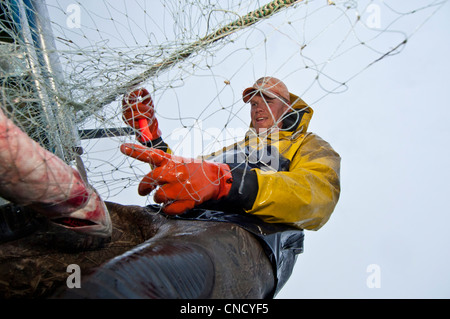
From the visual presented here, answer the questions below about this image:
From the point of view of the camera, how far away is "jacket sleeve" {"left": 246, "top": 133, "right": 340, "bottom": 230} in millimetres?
1173

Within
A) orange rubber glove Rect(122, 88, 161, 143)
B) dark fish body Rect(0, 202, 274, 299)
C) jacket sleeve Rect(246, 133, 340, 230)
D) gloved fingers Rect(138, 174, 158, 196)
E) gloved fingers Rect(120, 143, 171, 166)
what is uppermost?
orange rubber glove Rect(122, 88, 161, 143)

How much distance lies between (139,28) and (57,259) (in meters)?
1.23

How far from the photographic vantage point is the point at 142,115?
1.40m

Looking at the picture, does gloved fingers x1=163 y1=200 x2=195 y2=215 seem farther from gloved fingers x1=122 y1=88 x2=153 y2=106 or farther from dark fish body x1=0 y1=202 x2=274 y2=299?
gloved fingers x1=122 y1=88 x2=153 y2=106

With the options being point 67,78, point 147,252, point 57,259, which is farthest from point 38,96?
point 147,252

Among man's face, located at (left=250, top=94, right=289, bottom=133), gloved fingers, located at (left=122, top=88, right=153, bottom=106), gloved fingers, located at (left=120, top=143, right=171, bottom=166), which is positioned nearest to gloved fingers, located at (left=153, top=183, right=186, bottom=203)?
gloved fingers, located at (left=120, top=143, right=171, bottom=166)

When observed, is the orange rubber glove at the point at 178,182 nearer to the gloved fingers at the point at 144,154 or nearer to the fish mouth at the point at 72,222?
the gloved fingers at the point at 144,154

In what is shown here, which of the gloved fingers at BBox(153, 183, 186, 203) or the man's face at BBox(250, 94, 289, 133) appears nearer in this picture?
the gloved fingers at BBox(153, 183, 186, 203)

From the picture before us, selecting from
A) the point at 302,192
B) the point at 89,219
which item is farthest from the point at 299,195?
the point at 89,219

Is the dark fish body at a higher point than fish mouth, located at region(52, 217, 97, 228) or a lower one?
lower

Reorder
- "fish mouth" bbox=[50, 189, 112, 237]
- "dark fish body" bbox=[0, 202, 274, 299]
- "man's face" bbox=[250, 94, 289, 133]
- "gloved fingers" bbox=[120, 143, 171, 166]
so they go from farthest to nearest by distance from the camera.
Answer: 1. "man's face" bbox=[250, 94, 289, 133]
2. "gloved fingers" bbox=[120, 143, 171, 166]
3. "fish mouth" bbox=[50, 189, 112, 237]
4. "dark fish body" bbox=[0, 202, 274, 299]

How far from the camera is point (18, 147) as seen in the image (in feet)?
2.41

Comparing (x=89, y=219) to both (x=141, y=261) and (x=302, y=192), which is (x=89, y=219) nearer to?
(x=141, y=261)
